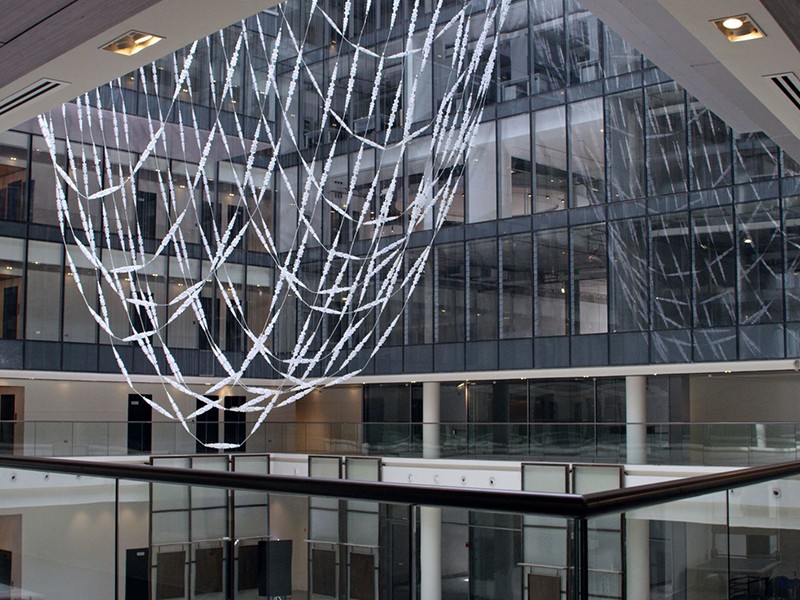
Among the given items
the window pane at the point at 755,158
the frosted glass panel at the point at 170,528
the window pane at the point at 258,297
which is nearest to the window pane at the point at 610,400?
the window pane at the point at 755,158

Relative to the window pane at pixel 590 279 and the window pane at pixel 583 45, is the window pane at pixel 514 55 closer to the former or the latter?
the window pane at pixel 583 45

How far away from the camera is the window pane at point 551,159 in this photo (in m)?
28.5

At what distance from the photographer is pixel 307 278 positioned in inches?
1416

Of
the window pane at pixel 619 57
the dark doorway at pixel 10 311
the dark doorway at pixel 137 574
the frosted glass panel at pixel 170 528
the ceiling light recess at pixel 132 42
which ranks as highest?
the window pane at pixel 619 57

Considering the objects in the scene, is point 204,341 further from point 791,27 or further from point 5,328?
point 791,27

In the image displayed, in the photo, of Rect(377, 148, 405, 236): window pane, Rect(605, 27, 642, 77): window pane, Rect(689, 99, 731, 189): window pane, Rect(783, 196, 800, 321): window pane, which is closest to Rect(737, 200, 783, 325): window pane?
Rect(783, 196, 800, 321): window pane

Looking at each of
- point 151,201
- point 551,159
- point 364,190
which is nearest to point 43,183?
point 151,201

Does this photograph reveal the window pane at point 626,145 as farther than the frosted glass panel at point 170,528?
Yes

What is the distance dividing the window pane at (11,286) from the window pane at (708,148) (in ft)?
60.6

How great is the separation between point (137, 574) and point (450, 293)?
89.3 feet

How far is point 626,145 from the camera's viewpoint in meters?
26.9

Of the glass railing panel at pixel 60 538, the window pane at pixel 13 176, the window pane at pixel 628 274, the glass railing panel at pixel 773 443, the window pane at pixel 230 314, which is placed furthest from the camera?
the window pane at pixel 230 314

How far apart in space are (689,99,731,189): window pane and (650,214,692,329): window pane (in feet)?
3.47

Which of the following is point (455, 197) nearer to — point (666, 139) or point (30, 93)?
point (666, 139)
